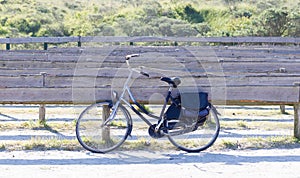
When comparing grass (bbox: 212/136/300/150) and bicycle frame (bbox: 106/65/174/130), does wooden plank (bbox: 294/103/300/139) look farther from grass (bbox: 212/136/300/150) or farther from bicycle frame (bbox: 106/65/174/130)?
bicycle frame (bbox: 106/65/174/130)

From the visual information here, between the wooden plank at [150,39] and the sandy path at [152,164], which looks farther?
the wooden plank at [150,39]

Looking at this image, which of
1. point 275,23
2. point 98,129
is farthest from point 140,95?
point 275,23

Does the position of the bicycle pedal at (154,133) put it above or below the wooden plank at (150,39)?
above

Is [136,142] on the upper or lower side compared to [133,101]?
lower

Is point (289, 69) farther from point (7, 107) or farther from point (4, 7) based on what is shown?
point (4, 7)

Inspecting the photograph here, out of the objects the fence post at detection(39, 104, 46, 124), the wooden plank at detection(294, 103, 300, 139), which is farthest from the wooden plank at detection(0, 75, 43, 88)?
the wooden plank at detection(294, 103, 300, 139)

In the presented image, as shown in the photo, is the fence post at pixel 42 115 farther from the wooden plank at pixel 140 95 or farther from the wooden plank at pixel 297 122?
the wooden plank at pixel 297 122

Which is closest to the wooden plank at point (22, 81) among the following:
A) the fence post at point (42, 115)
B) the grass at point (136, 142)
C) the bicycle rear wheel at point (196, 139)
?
the grass at point (136, 142)

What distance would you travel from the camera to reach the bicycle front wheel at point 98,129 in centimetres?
823

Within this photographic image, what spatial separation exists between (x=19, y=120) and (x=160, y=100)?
4.00m

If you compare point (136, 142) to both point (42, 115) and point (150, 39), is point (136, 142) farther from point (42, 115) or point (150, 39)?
point (150, 39)

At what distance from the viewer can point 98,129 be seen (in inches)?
338

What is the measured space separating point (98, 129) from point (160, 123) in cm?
90

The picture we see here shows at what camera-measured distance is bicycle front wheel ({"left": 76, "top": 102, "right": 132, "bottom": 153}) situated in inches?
324
